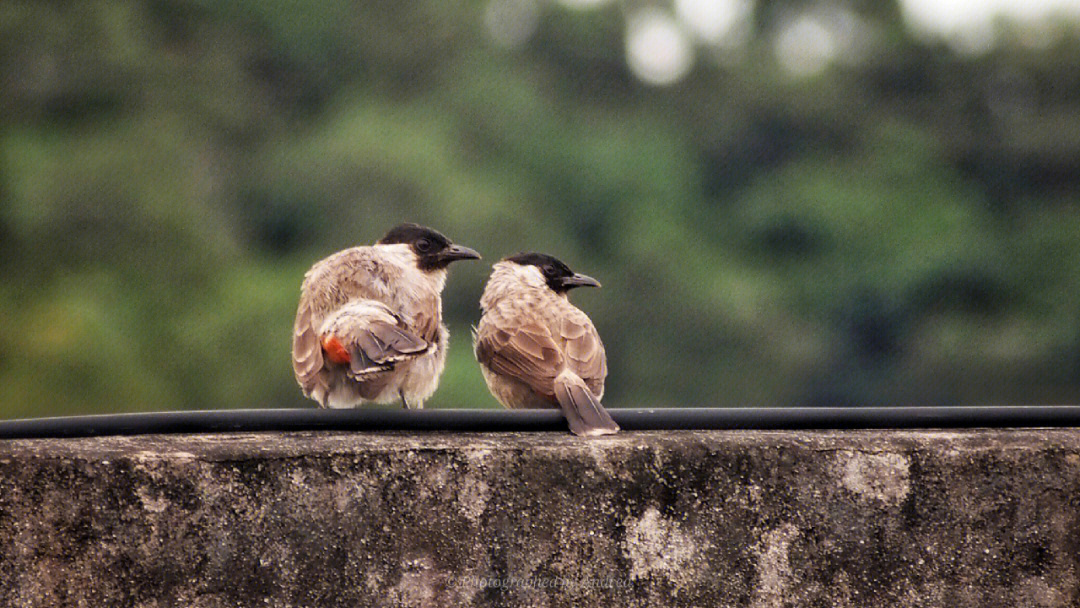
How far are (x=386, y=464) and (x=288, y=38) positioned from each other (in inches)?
1643

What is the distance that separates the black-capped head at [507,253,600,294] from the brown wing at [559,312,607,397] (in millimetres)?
468

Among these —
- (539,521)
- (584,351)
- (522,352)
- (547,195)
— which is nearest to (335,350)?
(522,352)

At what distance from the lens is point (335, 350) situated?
13.7ft

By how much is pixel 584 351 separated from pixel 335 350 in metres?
1.22

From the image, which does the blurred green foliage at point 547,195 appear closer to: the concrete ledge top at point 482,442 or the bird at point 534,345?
the bird at point 534,345

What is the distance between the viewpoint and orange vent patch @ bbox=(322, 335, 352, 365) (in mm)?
4164

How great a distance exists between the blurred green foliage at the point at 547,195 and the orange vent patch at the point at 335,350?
2245 cm

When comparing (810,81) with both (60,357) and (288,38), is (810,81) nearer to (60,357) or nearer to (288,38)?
(288,38)

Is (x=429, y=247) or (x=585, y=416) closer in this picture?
(x=585, y=416)

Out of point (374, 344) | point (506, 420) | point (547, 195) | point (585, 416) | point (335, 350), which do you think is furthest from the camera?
point (547, 195)

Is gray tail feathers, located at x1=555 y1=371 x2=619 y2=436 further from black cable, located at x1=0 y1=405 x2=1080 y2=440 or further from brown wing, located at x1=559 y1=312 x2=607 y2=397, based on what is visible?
brown wing, located at x1=559 y1=312 x2=607 y2=397

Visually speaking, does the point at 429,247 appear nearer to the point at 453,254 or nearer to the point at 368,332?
the point at 453,254

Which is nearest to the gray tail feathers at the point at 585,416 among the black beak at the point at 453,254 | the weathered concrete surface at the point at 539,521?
the weathered concrete surface at the point at 539,521

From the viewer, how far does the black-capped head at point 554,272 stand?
5.78m
